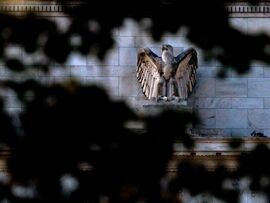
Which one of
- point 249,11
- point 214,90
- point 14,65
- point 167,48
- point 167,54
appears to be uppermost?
point 249,11

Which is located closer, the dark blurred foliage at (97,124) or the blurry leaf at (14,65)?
the dark blurred foliage at (97,124)

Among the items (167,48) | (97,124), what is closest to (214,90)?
(167,48)

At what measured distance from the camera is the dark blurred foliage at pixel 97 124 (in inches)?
493

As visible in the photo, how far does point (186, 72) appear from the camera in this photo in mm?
23125

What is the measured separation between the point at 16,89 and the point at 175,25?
5.49 ft

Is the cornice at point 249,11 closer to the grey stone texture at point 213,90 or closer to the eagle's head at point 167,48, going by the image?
the grey stone texture at point 213,90

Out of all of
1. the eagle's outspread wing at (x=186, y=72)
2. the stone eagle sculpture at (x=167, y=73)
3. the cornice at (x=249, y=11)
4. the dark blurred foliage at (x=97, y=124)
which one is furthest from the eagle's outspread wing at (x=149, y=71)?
the dark blurred foliage at (x=97, y=124)

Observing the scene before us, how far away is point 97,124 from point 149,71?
10.5 metres

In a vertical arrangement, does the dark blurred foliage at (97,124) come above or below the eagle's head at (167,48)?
below

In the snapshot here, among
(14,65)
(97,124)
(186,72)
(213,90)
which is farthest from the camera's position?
(213,90)

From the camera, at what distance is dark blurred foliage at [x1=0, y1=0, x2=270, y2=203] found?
41.1 feet

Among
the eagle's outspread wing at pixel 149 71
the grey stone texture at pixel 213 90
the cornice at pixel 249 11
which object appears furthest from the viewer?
the cornice at pixel 249 11

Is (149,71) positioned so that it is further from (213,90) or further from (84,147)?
(84,147)

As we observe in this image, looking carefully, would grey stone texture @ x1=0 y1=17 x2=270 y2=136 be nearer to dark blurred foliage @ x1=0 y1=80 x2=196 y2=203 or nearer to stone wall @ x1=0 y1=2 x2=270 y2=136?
stone wall @ x1=0 y1=2 x2=270 y2=136
